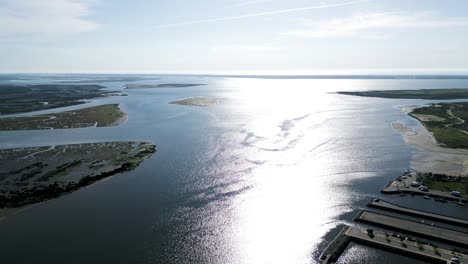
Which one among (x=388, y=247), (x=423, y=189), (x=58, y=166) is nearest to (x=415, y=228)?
(x=388, y=247)

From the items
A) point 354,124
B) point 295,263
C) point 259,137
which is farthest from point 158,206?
point 354,124

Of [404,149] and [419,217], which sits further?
[404,149]

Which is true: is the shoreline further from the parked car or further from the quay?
the parked car

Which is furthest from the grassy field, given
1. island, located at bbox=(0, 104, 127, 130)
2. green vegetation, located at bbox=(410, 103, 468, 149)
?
island, located at bbox=(0, 104, 127, 130)

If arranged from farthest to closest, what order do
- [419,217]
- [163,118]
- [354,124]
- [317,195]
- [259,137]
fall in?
[163,118] < [354,124] < [259,137] < [317,195] < [419,217]

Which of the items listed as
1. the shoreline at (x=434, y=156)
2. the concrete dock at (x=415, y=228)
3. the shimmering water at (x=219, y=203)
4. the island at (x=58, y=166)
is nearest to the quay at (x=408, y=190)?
the shimmering water at (x=219, y=203)

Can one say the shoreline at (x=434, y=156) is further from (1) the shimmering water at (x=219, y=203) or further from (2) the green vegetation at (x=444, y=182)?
(2) the green vegetation at (x=444, y=182)

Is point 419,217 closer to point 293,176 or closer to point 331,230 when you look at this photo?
point 331,230
